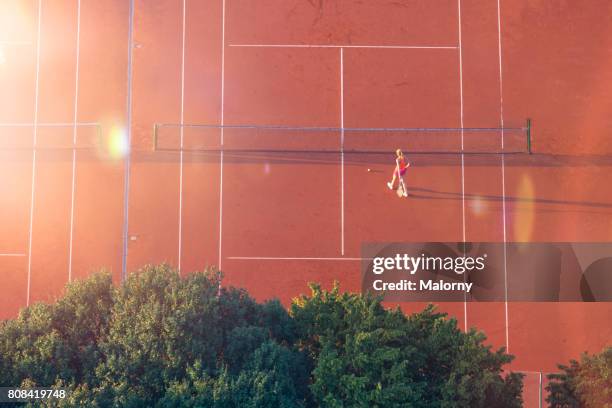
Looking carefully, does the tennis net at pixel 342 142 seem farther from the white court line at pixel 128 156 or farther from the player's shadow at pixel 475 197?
the player's shadow at pixel 475 197

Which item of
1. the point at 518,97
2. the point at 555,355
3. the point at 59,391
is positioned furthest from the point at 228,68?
the point at 555,355

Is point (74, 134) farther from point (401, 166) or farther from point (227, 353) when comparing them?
point (401, 166)

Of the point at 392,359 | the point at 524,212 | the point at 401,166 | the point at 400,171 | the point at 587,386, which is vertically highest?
the point at 401,166

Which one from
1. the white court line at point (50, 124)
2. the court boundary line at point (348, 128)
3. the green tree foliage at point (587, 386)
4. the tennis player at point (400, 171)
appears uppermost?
the white court line at point (50, 124)

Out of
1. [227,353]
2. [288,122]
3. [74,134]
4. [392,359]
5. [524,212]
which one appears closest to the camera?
[392,359]

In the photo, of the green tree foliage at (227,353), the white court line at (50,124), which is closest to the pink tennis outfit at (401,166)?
the green tree foliage at (227,353)

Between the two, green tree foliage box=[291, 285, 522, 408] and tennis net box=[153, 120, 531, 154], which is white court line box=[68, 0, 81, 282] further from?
green tree foliage box=[291, 285, 522, 408]

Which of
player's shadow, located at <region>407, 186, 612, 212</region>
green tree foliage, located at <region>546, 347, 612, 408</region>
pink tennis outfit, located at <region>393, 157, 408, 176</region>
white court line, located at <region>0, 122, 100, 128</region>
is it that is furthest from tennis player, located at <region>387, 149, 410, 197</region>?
white court line, located at <region>0, 122, 100, 128</region>

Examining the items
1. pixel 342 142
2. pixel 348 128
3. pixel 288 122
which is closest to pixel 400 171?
pixel 342 142
